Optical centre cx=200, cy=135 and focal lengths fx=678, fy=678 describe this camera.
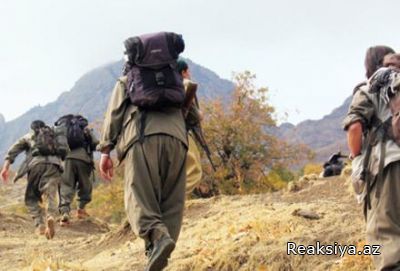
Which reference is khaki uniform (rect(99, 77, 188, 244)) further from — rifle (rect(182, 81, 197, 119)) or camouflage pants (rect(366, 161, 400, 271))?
camouflage pants (rect(366, 161, 400, 271))

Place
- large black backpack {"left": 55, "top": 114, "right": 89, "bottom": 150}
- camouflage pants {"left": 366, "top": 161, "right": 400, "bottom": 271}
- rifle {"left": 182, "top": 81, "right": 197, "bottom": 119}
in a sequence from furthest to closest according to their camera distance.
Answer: large black backpack {"left": 55, "top": 114, "right": 89, "bottom": 150}
rifle {"left": 182, "top": 81, "right": 197, "bottom": 119}
camouflage pants {"left": 366, "top": 161, "right": 400, "bottom": 271}

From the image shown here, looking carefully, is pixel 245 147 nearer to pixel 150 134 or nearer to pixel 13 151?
pixel 13 151

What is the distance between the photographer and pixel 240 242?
6.62 metres

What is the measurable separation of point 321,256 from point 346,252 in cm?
25

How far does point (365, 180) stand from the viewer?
4.78 m

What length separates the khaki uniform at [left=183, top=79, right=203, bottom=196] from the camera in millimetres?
5992

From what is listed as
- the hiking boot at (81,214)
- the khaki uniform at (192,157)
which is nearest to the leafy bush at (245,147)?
the hiking boot at (81,214)

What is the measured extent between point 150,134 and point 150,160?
0.70ft

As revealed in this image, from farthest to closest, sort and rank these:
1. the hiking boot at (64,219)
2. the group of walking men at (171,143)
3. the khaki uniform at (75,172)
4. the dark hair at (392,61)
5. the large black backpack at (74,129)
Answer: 1. the hiking boot at (64,219)
2. the khaki uniform at (75,172)
3. the large black backpack at (74,129)
4. the dark hair at (392,61)
5. the group of walking men at (171,143)

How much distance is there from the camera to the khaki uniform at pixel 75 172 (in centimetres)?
1311

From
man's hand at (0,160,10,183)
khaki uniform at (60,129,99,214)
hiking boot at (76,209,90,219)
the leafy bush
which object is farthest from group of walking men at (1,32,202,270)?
the leafy bush

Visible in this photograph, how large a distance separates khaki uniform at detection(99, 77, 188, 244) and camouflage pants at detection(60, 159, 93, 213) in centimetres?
766

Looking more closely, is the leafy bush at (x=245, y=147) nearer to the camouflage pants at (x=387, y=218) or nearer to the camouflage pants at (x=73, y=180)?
the camouflage pants at (x=73, y=180)

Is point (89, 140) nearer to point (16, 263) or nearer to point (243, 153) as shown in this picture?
point (16, 263)
